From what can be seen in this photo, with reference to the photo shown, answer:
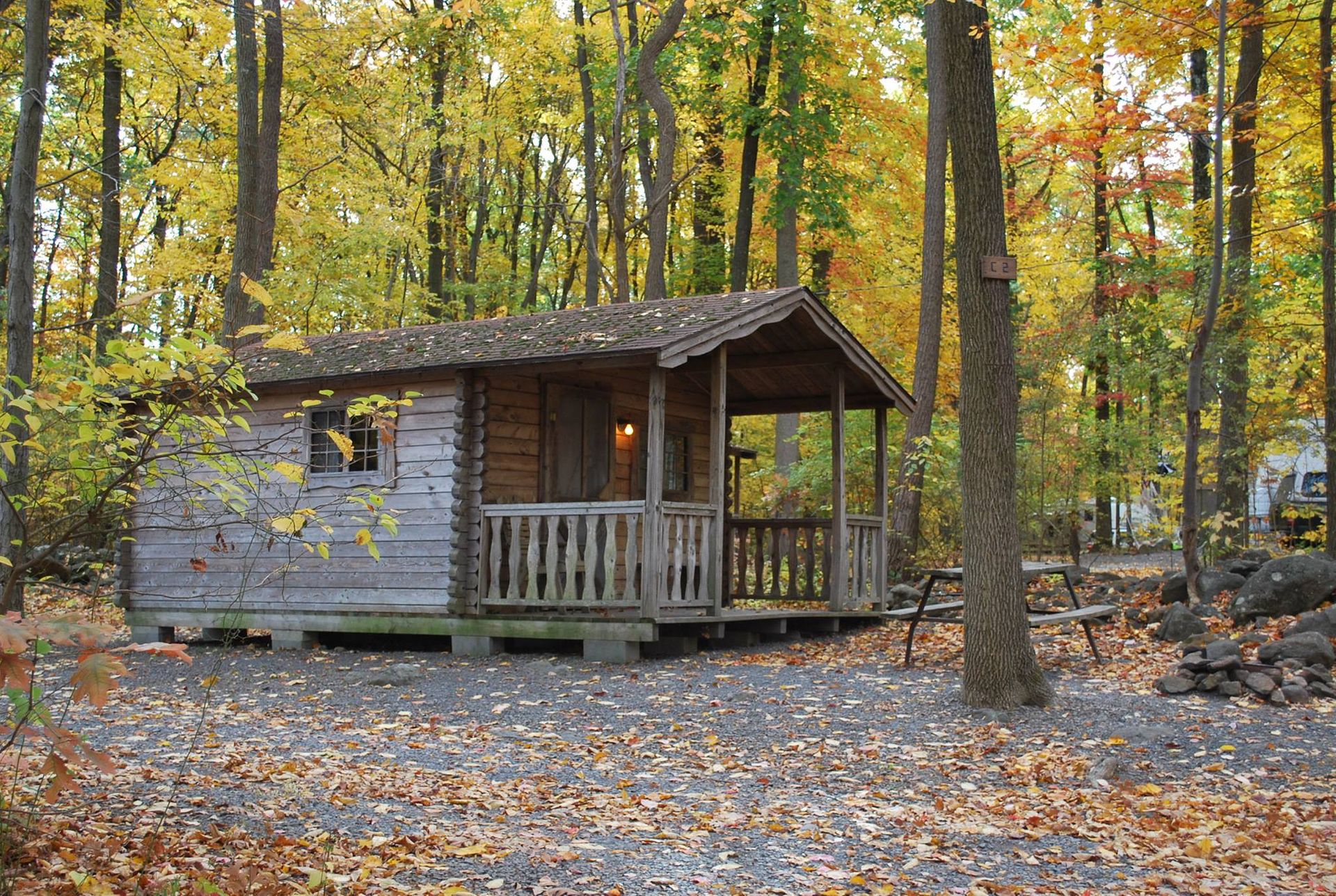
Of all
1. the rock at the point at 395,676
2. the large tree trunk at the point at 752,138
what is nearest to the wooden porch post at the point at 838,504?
the rock at the point at 395,676

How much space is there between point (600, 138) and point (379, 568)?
19525 mm

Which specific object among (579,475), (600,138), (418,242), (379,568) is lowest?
(379,568)

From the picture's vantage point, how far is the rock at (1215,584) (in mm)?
13664

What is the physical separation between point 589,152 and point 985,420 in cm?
1778

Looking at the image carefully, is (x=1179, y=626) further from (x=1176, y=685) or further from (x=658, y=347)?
(x=658, y=347)

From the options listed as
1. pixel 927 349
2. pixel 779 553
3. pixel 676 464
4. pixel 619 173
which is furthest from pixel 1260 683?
pixel 619 173

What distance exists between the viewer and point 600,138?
30.8 metres

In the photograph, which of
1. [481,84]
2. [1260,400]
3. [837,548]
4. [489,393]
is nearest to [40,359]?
[489,393]

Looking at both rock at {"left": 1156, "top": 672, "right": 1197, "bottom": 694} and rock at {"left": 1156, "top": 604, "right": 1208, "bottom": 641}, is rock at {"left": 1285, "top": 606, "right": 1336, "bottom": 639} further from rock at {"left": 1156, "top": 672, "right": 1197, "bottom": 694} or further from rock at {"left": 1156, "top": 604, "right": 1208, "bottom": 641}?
rock at {"left": 1156, "top": 672, "right": 1197, "bottom": 694}

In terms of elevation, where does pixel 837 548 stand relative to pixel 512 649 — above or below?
above

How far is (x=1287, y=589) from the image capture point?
491 inches

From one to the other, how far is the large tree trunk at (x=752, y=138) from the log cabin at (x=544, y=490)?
23.8ft

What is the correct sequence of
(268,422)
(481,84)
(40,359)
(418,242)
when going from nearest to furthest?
1. (40,359)
2. (268,422)
3. (418,242)
4. (481,84)

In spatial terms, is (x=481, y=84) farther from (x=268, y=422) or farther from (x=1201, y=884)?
(x=1201, y=884)
